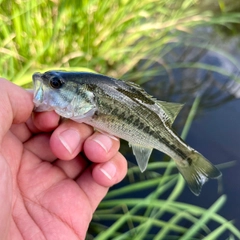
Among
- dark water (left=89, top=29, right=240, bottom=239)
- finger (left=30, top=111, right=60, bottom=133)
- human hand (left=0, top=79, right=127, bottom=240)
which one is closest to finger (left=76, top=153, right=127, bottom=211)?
human hand (left=0, top=79, right=127, bottom=240)

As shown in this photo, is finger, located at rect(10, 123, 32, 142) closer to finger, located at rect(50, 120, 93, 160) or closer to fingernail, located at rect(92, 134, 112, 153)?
finger, located at rect(50, 120, 93, 160)

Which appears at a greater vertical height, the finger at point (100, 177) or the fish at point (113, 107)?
the fish at point (113, 107)

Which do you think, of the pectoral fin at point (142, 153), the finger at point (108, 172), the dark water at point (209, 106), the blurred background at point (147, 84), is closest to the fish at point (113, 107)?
the pectoral fin at point (142, 153)

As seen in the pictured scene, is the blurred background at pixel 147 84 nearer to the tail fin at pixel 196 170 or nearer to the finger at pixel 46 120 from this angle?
the tail fin at pixel 196 170

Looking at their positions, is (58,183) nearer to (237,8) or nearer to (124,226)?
(124,226)

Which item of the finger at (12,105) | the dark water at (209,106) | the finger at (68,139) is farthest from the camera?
the dark water at (209,106)

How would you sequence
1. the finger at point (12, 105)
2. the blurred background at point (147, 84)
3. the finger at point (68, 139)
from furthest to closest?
the blurred background at point (147, 84) → the finger at point (68, 139) → the finger at point (12, 105)

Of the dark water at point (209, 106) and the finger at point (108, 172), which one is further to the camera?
the dark water at point (209, 106)
